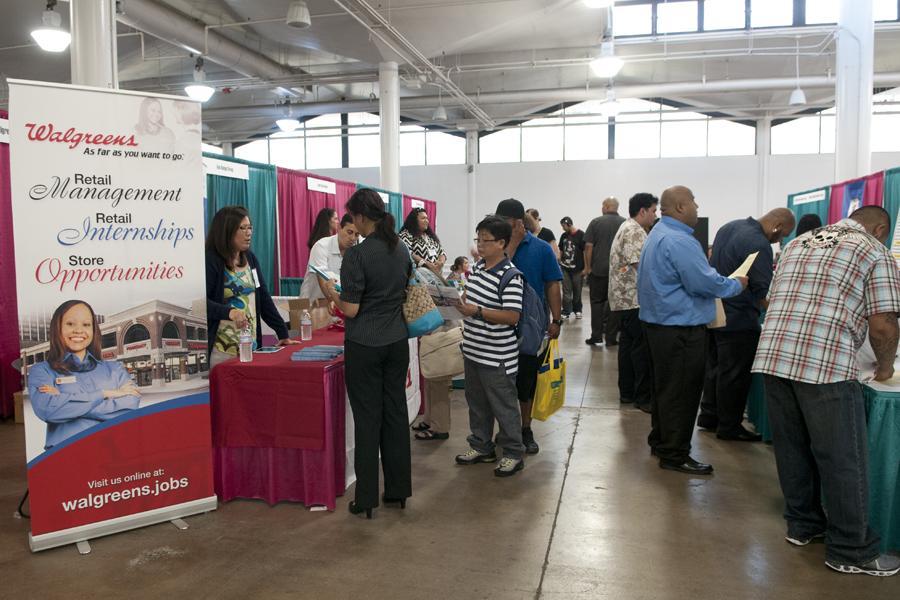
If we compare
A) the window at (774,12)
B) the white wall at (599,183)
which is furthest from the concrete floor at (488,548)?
the white wall at (599,183)

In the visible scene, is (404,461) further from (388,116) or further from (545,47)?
(545,47)

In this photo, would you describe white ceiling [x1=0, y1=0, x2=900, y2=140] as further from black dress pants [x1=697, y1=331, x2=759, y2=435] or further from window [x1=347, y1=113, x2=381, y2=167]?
black dress pants [x1=697, y1=331, x2=759, y2=435]

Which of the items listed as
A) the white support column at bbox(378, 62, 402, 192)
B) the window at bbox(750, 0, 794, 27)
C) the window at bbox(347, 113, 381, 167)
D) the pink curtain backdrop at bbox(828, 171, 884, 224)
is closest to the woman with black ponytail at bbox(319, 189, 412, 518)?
the pink curtain backdrop at bbox(828, 171, 884, 224)

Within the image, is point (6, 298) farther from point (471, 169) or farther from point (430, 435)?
point (471, 169)

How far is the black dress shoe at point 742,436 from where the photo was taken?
396cm

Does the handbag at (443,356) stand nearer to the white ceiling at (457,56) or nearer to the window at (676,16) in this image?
the white ceiling at (457,56)

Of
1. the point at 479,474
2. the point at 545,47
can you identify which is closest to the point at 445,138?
the point at 545,47

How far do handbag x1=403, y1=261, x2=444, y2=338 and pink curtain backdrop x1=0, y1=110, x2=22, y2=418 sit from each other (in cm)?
299

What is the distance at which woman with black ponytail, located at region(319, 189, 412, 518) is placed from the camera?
8.83 feet

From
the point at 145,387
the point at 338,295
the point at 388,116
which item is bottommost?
the point at 145,387

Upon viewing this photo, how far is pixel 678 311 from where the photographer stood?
10.7ft

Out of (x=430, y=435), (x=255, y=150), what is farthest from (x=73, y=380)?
(x=255, y=150)

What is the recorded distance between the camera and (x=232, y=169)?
594cm

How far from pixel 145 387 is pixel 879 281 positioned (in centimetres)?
283
